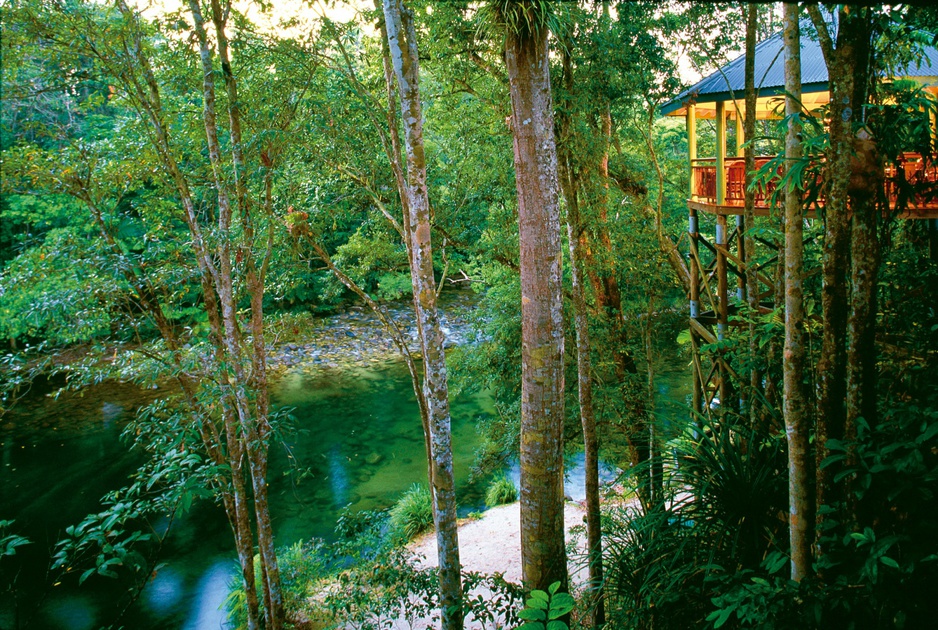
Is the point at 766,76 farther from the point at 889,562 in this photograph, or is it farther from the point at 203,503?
the point at 203,503

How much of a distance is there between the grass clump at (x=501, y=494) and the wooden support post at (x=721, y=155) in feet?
21.5

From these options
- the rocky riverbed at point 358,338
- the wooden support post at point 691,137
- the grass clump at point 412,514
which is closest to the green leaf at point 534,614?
the wooden support post at point 691,137

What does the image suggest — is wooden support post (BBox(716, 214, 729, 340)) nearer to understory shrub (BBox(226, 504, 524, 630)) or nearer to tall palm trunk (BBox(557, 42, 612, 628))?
tall palm trunk (BBox(557, 42, 612, 628))

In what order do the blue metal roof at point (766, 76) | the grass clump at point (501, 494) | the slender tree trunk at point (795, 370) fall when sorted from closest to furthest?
1. the slender tree trunk at point (795, 370)
2. the blue metal roof at point (766, 76)
3. the grass clump at point (501, 494)

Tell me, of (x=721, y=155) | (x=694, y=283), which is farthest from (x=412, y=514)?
(x=721, y=155)

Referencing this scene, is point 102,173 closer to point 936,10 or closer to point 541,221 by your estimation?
point 541,221

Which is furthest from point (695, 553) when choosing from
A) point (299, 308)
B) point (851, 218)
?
point (299, 308)

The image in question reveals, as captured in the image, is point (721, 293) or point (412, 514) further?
point (412, 514)

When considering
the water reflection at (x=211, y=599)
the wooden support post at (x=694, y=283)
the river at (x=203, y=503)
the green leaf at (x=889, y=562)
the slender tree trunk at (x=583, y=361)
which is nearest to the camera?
the green leaf at (x=889, y=562)

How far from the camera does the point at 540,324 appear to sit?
4.29 meters

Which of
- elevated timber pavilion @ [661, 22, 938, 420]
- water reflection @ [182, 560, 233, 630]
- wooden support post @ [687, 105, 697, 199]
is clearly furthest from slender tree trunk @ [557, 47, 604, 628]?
water reflection @ [182, 560, 233, 630]

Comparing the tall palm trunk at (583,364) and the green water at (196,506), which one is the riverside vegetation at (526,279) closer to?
the tall palm trunk at (583,364)

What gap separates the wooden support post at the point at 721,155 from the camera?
6492mm

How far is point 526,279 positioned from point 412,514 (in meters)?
7.02
